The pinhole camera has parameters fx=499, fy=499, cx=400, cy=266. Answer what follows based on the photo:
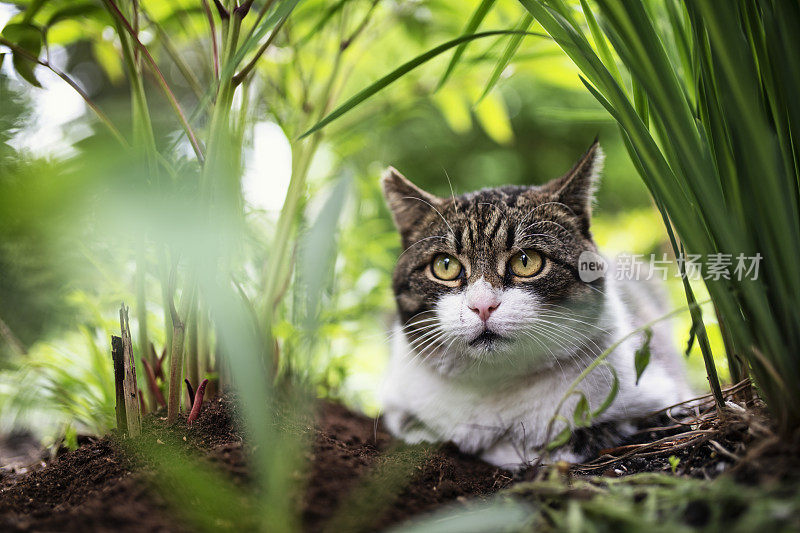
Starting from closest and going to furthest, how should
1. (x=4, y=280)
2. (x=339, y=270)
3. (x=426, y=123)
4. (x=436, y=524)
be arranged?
(x=436, y=524), (x=4, y=280), (x=339, y=270), (x=426, y=123)

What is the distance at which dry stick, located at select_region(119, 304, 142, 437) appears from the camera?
0.74m

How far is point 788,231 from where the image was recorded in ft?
1.95

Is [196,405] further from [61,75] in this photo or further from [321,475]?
[61,75]

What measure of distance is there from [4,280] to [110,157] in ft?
2.55

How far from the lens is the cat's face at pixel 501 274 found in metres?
0.94

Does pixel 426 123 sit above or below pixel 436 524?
above

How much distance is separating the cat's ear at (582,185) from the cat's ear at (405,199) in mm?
282

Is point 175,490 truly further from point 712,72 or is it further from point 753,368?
point 712,72

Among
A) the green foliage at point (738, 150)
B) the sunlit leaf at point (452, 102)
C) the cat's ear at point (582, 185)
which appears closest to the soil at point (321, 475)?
the green foliage at point (738, 150)

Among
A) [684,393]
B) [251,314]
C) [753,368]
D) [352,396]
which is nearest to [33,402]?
[251,314]

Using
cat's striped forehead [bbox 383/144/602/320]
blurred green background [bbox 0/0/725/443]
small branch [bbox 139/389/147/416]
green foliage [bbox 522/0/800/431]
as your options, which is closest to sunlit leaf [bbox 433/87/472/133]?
blurred green background [bbox 0/0/725/443]

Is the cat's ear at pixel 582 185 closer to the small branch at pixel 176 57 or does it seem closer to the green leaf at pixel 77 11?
the small branch at pixel 176 57

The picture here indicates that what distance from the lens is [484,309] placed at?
36.0 inches

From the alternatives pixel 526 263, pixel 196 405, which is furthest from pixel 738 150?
pixel 196 405
